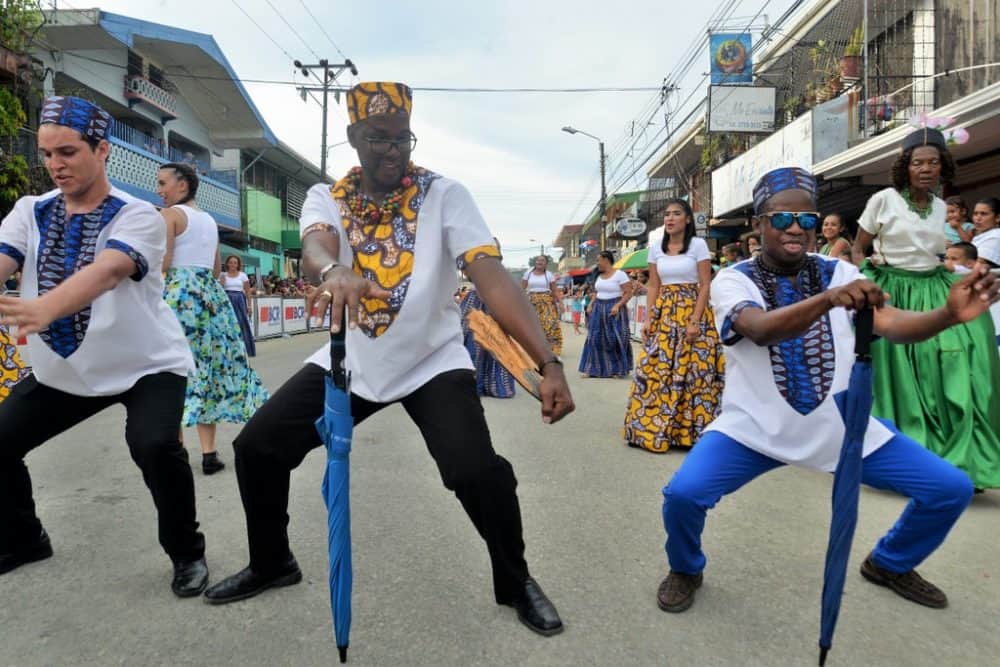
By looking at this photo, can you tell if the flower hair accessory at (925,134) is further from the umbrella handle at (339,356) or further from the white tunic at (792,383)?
the umbrella handle at (339,356)

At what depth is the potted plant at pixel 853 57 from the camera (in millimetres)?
14180

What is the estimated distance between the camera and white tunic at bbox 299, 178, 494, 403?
2527 millimetres

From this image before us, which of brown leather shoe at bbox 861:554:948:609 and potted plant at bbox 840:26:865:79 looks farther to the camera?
potted plant at bbox 840:26:865:79

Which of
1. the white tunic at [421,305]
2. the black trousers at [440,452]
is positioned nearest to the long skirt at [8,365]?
the black trousers at [440,452]

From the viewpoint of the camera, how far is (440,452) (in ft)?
8.16

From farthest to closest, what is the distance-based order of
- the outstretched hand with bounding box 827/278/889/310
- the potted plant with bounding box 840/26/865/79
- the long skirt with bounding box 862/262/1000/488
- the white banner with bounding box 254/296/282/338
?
the white banner with bounding box 254/296/282/338, the potted plant with bounding box 840/26/865/79, the long skirt with bounding box 862/262/1000/488, the outstretched hand with bounding box 827/278/889/310

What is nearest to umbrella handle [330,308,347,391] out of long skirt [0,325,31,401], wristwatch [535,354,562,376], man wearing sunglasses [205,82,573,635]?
man wearing sunglasses [205,82,573,635]

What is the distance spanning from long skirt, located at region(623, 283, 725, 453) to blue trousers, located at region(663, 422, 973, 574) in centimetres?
276

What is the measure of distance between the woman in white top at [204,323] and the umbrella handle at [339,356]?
288 cm

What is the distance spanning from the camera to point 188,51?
24.1m

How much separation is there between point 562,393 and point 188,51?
25.8 metres

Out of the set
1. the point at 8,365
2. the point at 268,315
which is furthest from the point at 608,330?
the point at 268,315

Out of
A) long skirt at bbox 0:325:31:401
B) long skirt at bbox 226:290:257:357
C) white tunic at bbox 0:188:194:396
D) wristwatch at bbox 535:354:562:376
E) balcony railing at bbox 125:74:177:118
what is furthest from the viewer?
balcony railing at bbox 125:74:177:118

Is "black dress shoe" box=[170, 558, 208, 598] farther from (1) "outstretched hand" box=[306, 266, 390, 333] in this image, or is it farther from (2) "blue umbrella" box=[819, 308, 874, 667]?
(2) "blue umbrella" box=[819, 308, 874, 667]
